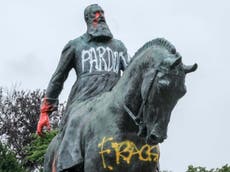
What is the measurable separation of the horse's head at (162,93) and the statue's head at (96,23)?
86.9 inches

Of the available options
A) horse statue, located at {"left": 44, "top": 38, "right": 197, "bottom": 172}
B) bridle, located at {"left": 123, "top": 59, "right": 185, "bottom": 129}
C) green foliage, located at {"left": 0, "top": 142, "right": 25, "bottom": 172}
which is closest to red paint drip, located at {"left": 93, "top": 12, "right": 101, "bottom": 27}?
horse statue, located at {"left": 44, "top": 38, "right": 197, "bottom": 172}

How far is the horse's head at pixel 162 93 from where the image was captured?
29.0 feet

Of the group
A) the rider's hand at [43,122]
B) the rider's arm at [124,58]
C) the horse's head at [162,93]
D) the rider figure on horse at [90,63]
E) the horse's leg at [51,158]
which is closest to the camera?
the horse's head at [162,93]

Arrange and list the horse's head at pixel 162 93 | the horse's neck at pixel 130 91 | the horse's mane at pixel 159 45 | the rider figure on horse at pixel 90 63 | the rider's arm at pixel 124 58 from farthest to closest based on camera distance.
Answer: the rider's arm at pixel 124 58, the rider figure on horse at pixel 90 63, the horse's neck at pixel 130 91, the horse's mane at pixel 159 45, the horse's head at pixel 162 93

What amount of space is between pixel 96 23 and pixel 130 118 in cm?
209

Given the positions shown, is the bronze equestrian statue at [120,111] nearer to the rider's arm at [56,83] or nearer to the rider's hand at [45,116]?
the rider's arm at [56,83]

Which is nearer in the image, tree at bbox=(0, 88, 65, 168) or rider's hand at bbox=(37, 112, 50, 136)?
rider's hand at bbox=(37, 112, 50, 136)

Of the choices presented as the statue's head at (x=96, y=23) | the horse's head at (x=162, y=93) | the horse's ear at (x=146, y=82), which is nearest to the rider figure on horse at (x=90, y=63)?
the statue's head at (x=96, y=23)

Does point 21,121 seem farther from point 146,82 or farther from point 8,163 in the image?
point 146,82

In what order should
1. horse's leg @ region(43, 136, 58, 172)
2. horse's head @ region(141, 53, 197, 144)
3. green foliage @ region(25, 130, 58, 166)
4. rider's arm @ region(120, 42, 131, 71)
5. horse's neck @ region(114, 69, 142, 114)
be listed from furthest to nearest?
green foliage @ region(25, 130, 58, 166) < rider's arm @ region(120, 42, 131, 71) < horse's leg @ region(43, 136, 58, 172) < horse's neck @ region(114, 69, 142, 114) < horse's head @ region(141, 53, 197, 144)

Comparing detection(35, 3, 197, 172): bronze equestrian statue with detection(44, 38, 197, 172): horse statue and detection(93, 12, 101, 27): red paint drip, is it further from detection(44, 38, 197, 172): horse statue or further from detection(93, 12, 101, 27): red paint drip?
detection(93, 12, 101, 27): red paint drip

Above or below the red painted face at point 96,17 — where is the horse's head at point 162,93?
below

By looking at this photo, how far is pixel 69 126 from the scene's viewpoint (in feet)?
33.8

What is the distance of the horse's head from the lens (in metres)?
8.84
